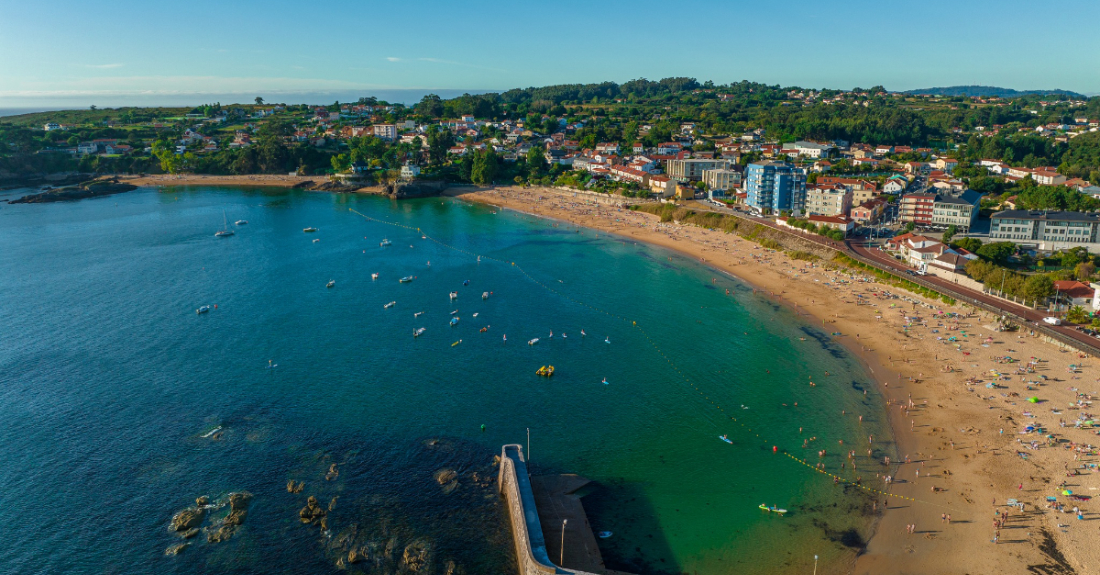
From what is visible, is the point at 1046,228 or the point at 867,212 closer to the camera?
the point at 1046,228

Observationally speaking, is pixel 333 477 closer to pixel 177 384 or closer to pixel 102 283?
pixel 177 384

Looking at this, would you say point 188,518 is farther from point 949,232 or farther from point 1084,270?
point 949,232

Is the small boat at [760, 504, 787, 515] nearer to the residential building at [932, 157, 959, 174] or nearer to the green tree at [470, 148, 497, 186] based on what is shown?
the green tree at [470, 148, 497, 186]

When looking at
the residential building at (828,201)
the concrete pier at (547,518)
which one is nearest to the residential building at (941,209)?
the residential building at (828,201)

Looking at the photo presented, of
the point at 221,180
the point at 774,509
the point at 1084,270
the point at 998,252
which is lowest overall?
the point at 774,509

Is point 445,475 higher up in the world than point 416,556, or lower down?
higher up

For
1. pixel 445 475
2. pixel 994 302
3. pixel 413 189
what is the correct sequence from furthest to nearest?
pixel 413 189 → pixel 994 302 → pixel 445 475

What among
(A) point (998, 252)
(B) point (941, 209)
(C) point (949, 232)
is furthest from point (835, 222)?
(A) point (998, 252)
